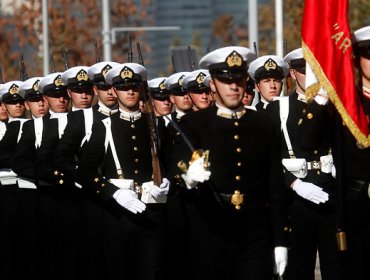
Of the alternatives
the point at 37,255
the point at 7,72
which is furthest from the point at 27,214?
the point at 7,72

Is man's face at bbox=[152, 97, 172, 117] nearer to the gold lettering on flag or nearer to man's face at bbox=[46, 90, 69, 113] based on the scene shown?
man's face at bbox=[46, 90, 69, 113]

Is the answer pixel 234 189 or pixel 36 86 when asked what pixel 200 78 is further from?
pixel 234 189

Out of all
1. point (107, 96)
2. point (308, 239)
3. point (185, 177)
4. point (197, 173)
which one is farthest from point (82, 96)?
point (197, 173)

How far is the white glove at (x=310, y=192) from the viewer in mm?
12648

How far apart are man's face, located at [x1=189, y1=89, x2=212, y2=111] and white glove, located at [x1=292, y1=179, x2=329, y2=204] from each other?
2902mm

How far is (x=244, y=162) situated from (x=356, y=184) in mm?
801

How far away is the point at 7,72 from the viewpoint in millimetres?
51438

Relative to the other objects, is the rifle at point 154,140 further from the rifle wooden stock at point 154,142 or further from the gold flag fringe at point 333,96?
the gold flag fringe at point 333,96

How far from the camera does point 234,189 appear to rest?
35.9 feet

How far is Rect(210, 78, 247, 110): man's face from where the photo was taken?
10977mm

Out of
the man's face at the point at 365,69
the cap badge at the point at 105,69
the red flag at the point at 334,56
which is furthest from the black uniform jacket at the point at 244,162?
the cap badge at the point at 105,69

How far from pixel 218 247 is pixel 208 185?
45cm

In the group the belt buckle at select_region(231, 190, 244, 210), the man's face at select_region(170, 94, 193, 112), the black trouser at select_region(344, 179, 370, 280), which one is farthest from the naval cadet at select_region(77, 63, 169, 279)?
the man's face at select_region(170, 94, 193, 112)

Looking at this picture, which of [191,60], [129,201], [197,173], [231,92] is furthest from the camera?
[191,60]
